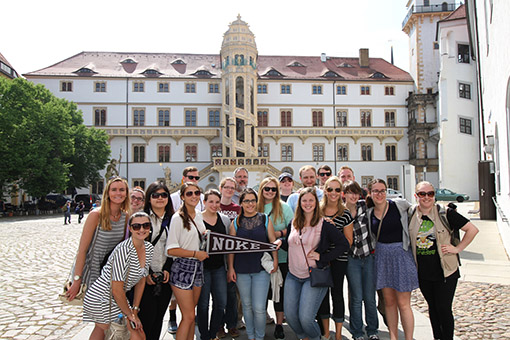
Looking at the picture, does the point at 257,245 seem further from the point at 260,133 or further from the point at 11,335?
the point at 260,133

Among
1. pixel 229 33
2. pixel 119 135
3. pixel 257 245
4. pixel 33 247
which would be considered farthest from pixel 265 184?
pixel 119 135

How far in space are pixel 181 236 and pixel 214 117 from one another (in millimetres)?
40151

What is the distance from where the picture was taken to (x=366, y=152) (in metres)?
46.3

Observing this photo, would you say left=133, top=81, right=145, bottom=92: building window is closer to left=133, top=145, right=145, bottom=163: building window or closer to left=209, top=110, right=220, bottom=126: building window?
left=133, top=145, right=145, bottom=163: building window

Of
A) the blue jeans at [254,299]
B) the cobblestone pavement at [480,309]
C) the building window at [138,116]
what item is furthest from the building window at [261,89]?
the blue jeans at [254,299]

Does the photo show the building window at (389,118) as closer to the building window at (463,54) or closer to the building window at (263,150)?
the building window at (463,54)

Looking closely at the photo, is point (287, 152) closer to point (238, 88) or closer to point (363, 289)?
point (238, 88)

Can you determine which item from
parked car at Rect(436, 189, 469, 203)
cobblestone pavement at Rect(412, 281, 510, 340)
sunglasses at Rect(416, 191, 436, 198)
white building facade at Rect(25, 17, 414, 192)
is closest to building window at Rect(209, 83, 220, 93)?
white building facade at Rect(25, 17, 414, 192)

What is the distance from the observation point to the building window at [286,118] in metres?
45.0

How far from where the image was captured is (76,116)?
39.1 m

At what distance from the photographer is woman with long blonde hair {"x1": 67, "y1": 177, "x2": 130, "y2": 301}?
4.30m

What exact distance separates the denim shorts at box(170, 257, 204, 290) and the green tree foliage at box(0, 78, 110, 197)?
3041 cm

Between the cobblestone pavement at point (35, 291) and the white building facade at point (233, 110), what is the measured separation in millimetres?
27205

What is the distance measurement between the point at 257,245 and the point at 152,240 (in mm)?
1282
